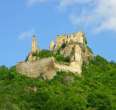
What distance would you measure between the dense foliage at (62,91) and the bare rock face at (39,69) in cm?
100

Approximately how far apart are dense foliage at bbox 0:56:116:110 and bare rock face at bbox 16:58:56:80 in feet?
3.29

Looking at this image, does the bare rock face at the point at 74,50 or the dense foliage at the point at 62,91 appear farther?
the bare rock face at the point at 74,50

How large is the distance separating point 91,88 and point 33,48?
13159 millimetres

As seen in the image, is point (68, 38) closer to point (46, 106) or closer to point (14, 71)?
point (14, 71)

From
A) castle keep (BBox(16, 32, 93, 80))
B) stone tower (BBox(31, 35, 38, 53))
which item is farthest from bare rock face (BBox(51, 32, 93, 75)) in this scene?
stone tower (BBox(31, 35, 38, 53))

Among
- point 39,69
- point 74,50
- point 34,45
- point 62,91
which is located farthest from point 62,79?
point 34,45

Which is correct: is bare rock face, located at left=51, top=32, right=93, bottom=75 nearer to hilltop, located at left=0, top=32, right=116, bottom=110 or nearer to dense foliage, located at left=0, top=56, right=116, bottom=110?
hilltop, located at left=0, top=32, right=116, bottom=110

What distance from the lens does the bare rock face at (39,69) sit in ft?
513

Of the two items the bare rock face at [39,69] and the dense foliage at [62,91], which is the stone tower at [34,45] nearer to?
the dense foliage at [62,91]

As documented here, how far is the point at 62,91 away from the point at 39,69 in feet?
18.9

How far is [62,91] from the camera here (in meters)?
154

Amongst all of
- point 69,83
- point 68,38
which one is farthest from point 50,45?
point 69,83

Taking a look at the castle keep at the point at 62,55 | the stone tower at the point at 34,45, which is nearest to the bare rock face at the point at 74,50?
the castle keep at the point at 62,55

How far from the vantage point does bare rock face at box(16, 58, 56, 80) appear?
156 meters
